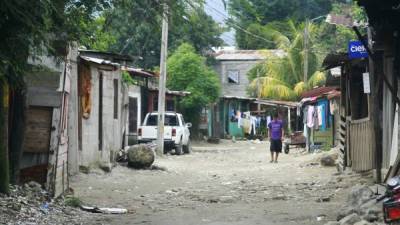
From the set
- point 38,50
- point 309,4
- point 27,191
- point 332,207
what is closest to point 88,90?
point 27,191

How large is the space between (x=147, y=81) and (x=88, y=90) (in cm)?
1755

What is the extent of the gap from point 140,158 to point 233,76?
35.4 m

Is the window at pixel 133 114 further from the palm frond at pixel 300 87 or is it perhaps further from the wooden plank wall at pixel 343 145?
the wooden plank wall at pixel 343 145

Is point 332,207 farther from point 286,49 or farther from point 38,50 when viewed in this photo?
point 286,49

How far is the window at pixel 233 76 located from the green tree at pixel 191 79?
1461 centimetres

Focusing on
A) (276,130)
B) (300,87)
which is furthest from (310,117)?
(300,87)

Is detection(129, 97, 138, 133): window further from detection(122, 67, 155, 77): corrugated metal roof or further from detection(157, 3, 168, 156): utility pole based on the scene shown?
detection(157, 3, 168, 156): utility pole

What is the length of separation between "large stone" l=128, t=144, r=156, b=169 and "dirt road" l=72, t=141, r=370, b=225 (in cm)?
39

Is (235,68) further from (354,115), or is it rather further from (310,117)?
(354,115)

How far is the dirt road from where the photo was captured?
403 inches

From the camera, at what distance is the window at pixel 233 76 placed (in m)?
53.7

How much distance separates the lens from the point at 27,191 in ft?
34.3

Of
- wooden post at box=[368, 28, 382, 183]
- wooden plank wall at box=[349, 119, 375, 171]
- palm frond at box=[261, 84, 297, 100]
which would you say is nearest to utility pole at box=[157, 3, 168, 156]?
wooden plank wall at box=[349, 119, 375, 171]

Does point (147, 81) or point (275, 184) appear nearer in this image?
point (275, 184)
